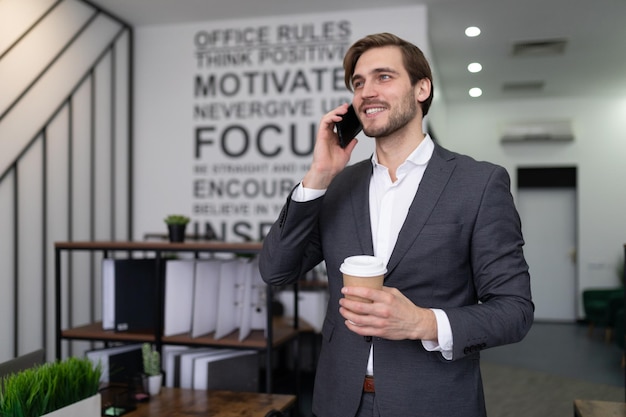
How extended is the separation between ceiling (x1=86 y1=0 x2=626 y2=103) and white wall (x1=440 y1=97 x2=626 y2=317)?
8 cm

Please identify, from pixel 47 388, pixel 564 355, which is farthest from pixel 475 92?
pixel 47 388

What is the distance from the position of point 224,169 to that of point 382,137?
13.0ft

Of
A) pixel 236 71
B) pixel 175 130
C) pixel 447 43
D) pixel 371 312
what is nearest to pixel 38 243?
pixel 175 130

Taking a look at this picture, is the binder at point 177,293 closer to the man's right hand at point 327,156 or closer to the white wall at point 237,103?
the man's right hand at point 327,156

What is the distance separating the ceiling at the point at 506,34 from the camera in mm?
3234

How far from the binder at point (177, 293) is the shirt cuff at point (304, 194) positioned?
4.49 ft

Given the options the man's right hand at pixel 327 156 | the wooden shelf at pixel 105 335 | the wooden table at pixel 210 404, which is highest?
the man's right hand at pixel 327 156

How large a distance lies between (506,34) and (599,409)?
2.48m

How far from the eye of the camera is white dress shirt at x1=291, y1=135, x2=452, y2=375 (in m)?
1.56

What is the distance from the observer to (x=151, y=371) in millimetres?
2553

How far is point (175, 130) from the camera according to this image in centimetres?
561

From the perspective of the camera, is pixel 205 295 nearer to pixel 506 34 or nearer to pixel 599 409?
pixel 599 409

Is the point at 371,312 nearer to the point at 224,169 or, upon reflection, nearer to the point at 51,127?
the point at 51,127

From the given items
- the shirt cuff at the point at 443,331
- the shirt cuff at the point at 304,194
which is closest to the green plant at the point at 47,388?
the shirt cuff at the point at 304,194
